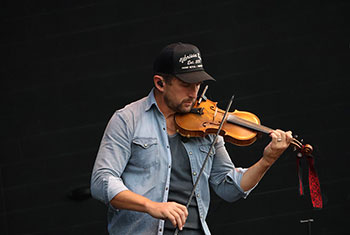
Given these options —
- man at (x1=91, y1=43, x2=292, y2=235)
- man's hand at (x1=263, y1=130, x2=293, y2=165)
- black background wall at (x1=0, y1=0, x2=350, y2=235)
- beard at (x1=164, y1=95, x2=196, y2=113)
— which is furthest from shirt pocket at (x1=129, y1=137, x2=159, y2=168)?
black background wall at (x1=0, y1=0, x2=350, y2=235)

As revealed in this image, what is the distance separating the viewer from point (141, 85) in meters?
5.32

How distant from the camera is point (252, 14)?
17.6 feet

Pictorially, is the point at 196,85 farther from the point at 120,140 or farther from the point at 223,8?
the point at 223,8

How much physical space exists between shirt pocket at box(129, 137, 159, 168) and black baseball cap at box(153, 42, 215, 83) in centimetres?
41

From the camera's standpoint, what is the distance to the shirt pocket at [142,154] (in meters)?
3.61

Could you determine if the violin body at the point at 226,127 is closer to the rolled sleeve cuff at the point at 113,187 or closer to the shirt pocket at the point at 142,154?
the shirt pocket at the point at 142,154

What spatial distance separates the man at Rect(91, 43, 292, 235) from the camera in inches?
140

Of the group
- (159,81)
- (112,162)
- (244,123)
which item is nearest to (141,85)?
(159,81)

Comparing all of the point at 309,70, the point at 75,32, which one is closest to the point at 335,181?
the point at 309,70

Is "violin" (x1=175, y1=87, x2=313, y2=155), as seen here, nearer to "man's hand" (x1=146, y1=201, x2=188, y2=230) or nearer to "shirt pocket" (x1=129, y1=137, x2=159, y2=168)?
"shirt pocket" (x1=129, y1=137, x2=159, y2=168)

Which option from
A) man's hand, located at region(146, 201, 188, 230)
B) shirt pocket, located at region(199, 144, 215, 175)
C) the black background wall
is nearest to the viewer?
man's hand, located at region(146, 201, 188, 230)

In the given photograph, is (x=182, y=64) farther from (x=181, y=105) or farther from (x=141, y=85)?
(x=141, y=85)

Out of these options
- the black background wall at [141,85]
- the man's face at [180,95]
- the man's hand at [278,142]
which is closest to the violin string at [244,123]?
the man's hand at [278,142]

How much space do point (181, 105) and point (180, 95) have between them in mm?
56
